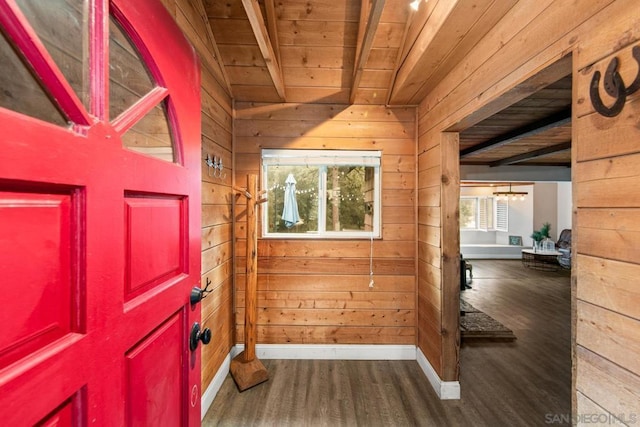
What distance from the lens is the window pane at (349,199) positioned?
2.73 m

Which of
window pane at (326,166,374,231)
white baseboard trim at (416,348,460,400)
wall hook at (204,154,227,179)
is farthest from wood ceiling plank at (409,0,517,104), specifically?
white baseboard trim at (416,348,460,400)

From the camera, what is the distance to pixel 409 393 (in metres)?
2.14

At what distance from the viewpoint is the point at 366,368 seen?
245cm

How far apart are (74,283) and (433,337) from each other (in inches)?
96.1

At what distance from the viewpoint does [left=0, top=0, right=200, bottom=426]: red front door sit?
17.7 inches

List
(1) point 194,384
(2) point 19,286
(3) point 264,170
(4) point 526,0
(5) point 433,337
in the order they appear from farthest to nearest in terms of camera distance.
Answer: (3) point 264,170
(5) point 433,337
(4) point 526,0
(1) point 194,384
(2) point 19,286

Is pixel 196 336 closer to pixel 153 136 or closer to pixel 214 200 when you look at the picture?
pixel 153 136

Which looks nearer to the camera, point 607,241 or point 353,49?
point 607,241

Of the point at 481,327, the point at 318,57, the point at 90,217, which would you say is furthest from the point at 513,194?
the point at 90,217

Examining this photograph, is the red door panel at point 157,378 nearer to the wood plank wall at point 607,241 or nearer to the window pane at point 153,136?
the window pane at point 153,136

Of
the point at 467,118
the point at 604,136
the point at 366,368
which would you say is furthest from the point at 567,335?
the point at 604,136

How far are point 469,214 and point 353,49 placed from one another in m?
8.96

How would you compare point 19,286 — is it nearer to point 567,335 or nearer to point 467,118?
point 467,118

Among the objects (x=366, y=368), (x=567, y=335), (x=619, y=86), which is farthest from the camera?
(x=567, y=335)
